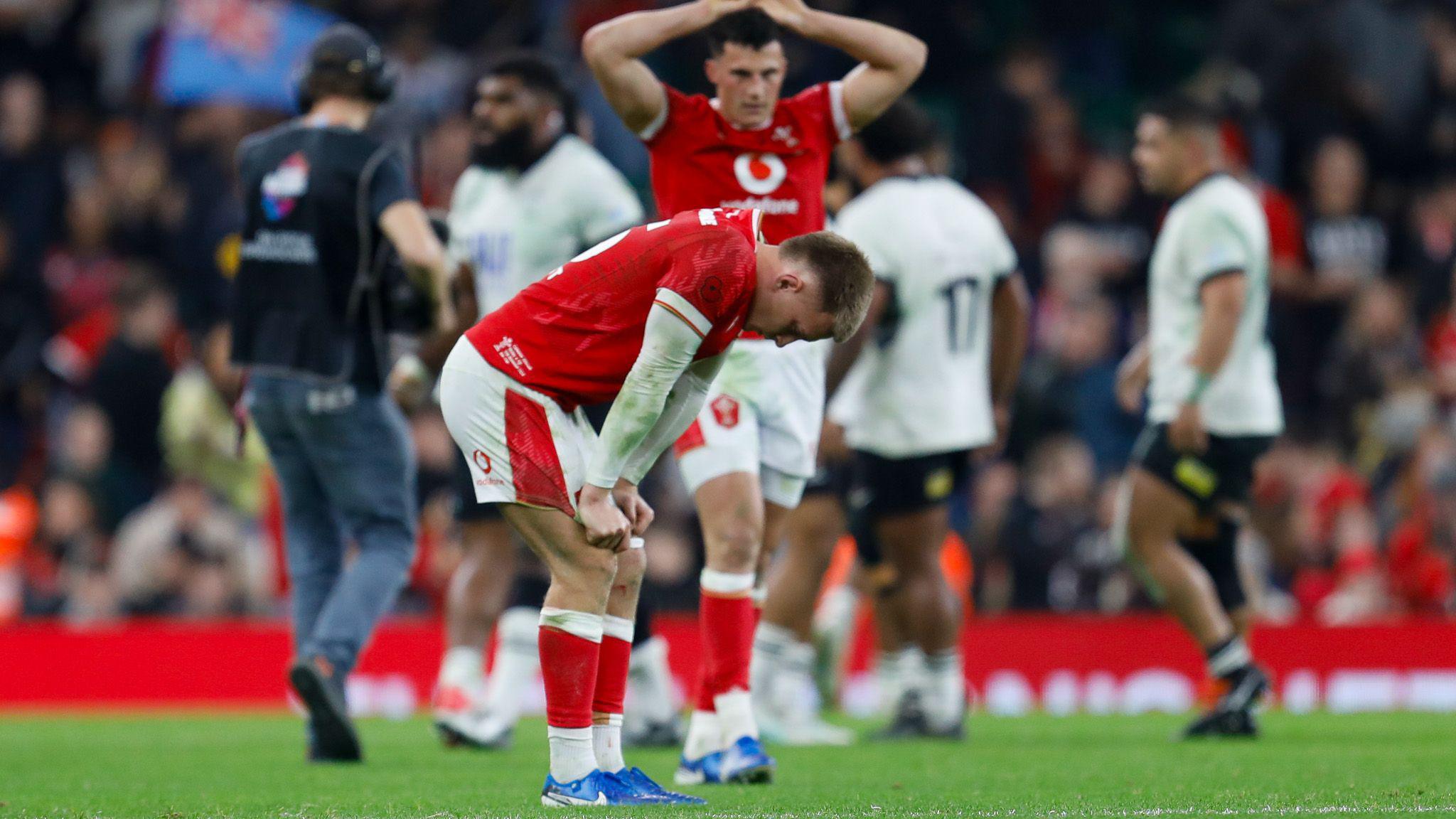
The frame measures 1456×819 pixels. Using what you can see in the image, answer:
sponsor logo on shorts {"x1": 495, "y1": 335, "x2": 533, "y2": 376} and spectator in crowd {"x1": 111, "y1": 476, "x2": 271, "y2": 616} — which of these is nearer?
sponsor logo on shorts {"x1": 495, "y1": 335, "x2": 533, "y2": 376}

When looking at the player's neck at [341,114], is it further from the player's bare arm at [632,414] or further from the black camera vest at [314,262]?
the player's bare arm at [632,414]

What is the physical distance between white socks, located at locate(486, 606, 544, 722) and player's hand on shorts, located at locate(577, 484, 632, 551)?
8.70ft

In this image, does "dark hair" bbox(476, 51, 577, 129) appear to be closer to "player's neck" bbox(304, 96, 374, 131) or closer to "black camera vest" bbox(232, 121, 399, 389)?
"player's neck" bbox(304, 96, 374, 131)

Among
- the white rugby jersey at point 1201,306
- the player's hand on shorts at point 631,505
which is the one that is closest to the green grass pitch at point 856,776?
the player's hand on shorts at point 631,505

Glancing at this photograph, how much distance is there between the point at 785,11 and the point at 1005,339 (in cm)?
260

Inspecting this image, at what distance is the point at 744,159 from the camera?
6.58 m

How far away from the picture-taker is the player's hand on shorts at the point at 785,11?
20.9ft

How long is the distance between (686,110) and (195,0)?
9883mm

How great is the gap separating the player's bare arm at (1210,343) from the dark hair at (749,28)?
2.58 meters

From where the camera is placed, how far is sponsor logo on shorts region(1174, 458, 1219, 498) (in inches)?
324

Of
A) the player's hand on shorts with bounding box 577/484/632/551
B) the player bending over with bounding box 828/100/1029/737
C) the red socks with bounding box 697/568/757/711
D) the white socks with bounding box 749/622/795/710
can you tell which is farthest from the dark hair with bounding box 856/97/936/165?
the player's hand on shorts with bounding box 577/484/632/551

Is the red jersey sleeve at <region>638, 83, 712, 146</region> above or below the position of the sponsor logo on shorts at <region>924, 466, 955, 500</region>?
above

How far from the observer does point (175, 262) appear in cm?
1540

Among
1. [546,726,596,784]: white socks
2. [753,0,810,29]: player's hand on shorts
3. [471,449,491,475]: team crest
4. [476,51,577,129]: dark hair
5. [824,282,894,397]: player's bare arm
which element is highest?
[476,51,577,129]: dark hair
